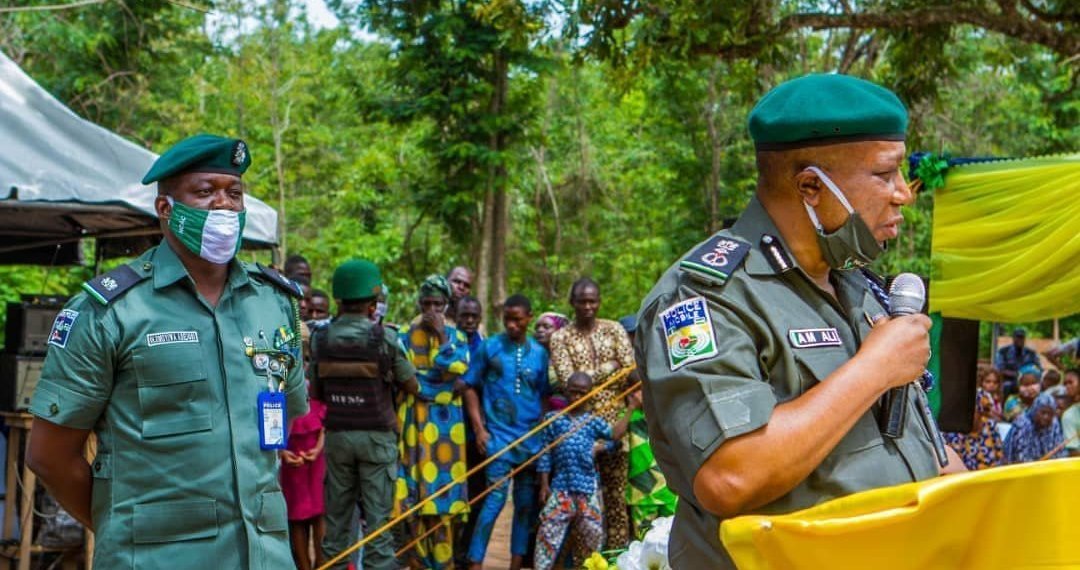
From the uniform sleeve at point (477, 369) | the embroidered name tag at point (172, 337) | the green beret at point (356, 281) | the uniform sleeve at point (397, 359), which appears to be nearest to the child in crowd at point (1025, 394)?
the uniform sleeve at point (477, 369)

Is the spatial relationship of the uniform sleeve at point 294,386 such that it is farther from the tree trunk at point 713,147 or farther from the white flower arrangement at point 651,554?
the tree trunk at point 713,147

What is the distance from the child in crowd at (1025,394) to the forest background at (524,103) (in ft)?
8.44

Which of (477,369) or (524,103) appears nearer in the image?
(477,369)

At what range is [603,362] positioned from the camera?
908cm

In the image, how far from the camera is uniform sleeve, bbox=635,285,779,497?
6.73 ft

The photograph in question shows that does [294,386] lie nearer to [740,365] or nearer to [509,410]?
[740,365]

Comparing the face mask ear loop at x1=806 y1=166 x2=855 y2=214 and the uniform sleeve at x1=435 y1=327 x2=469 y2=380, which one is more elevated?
the face mask ear loop at x1=806 y1=166 x2=855 y2=214

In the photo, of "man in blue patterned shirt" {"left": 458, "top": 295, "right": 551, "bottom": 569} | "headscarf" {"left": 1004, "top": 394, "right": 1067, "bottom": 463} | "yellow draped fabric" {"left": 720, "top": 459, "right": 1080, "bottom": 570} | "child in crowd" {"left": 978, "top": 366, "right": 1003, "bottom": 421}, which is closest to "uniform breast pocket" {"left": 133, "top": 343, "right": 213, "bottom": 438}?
"yellow draped fabric" {"left": 720, "top": 459, "right": 1080, "bottom": 570}

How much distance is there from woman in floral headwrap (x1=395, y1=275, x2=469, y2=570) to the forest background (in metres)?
2.70

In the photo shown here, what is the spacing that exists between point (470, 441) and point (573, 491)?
3.51ft

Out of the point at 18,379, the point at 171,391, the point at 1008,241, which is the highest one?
the point at 171,391

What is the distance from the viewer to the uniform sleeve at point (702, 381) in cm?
205

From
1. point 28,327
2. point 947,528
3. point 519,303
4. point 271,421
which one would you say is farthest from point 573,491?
point 947,528

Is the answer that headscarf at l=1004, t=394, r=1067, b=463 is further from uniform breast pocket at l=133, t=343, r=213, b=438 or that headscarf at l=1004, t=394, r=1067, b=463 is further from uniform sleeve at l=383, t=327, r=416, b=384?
uniform breast pocket at l=133, t=343, r=213, b=438
